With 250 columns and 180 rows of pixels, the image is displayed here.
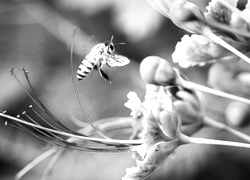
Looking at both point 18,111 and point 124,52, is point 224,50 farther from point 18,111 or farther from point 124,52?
point 18,111

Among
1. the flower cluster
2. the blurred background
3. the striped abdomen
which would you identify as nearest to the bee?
the striped abdomen

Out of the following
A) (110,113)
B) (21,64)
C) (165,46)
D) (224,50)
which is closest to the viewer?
(224,50)

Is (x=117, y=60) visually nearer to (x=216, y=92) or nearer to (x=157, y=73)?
(x=157, y=73)

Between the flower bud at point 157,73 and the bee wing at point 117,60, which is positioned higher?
the bee wing at point 117,60

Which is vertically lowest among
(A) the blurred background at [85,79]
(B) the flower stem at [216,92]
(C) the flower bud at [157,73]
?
(A) the blurred background at [85,79]

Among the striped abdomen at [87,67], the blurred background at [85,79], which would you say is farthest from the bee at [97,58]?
the blurred background at [85,79]

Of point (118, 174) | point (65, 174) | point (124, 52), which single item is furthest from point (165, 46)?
point (65, 174)

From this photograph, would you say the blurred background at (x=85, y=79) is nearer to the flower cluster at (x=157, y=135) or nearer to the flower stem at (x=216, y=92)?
the flower stem at (x=216, y=92)

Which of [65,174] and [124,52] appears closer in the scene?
[124,52]
